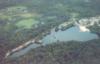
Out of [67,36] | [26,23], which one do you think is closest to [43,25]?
[26,23]

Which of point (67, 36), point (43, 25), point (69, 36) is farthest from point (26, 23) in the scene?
point (69, 36)

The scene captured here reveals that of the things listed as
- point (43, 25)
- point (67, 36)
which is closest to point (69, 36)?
point (67, 36)

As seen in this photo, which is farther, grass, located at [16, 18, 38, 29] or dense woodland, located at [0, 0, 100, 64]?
grass, located at [16, 18, 38, 29]

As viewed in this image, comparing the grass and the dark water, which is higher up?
the dark water

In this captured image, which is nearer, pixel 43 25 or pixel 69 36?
pixel 69 36

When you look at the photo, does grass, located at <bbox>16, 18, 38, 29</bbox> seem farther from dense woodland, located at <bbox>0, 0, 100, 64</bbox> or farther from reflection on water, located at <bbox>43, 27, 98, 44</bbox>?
reflection on water, located at <bbox>43, 27, 98, 44</bbox>

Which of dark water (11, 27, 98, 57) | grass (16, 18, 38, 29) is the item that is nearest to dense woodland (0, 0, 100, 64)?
grass (16, 18, 38, 29)

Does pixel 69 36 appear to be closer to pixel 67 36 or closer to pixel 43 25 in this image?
pixel 67 36

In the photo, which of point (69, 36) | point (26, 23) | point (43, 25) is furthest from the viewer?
point (26, 23)

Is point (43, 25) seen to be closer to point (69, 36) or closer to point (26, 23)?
point (26, 23)

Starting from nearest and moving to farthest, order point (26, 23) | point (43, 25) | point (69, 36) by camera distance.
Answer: point (69, 36) → point (43, 25) → point (26, 23)

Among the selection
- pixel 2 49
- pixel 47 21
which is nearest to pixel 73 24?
pixel 47 21
